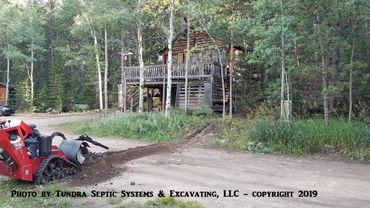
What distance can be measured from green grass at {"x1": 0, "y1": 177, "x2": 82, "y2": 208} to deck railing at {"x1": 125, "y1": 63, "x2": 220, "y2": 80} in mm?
13885

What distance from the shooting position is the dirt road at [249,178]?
6031mm

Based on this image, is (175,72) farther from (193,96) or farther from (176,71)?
(193,96)

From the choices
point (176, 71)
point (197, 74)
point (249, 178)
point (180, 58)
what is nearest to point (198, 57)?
point (180, 58)

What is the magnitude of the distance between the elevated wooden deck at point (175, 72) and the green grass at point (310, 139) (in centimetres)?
845

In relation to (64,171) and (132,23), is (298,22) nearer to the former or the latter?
(64,171)

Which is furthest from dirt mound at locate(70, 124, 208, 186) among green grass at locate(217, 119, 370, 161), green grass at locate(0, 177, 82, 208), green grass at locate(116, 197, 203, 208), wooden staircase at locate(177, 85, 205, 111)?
wooden staircase at locate(177, 85, 205, 111)

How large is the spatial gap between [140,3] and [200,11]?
4309 mm

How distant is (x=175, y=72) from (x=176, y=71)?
0.30 ft

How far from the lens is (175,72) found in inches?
848

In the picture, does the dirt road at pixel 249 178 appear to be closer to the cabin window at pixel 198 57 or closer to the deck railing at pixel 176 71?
the deck railing at pixel 176 71

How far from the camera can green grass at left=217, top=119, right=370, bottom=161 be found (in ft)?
33.2

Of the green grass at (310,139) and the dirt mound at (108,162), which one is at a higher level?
the green grass at (310,139)

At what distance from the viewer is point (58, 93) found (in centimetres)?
3394

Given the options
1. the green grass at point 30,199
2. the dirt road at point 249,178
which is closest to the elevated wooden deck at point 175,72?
the dirt road at point 249,178
